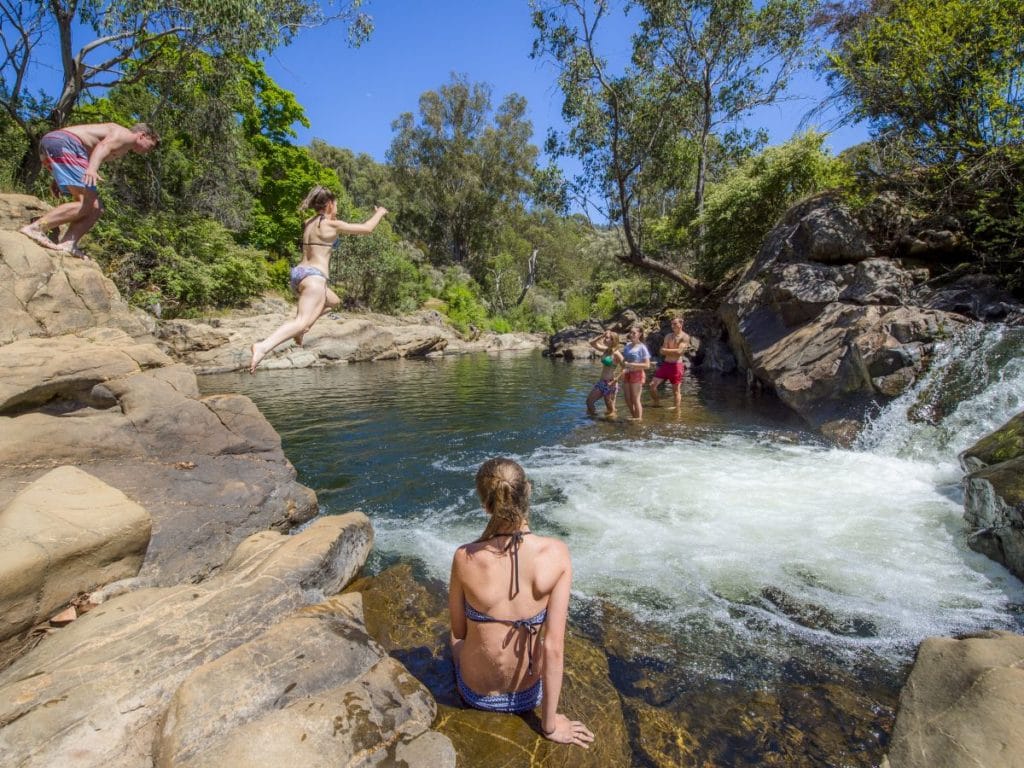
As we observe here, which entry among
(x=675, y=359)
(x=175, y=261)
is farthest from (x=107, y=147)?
(x=175, y=261)

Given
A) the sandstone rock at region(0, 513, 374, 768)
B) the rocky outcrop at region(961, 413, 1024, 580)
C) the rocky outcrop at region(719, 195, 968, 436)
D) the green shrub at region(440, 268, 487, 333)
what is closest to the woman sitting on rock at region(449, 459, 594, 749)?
the sandstone rock at region(0, 513, 374, 768)

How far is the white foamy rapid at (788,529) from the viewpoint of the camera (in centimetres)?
372

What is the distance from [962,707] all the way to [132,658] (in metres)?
3.92

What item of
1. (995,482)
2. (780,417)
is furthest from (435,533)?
(780,417)

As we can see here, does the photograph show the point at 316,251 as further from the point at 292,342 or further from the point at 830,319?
the point at 292,342

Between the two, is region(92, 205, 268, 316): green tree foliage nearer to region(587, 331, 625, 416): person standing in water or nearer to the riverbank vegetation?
the riverbank vegetation

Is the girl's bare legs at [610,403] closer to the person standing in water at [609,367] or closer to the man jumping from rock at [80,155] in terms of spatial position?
the person standing in water at [609,367]

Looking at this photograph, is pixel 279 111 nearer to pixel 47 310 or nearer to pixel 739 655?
pixel 47 310

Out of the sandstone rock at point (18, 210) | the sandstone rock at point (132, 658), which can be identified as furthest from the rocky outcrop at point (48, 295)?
the sandstone rock at point (132, 658)

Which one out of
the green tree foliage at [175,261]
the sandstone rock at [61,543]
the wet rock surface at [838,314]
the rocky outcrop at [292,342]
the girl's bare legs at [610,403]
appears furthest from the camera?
the rocky outcrop at [292,342]

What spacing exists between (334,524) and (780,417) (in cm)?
928

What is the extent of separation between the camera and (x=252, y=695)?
2359mm

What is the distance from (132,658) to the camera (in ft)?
8.25

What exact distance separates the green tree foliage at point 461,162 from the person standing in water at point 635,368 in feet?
121
